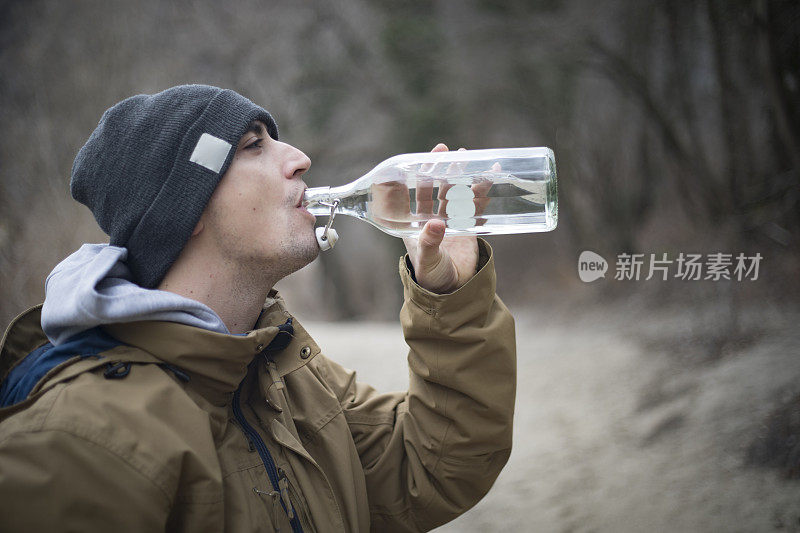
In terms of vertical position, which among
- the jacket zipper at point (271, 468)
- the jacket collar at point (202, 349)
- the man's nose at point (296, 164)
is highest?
the man's nose at point (296, 164)

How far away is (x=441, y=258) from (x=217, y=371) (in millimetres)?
553

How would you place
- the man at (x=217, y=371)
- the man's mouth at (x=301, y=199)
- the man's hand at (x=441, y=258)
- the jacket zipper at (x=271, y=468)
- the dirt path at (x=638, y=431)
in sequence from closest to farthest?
1. the man at (x=217, y=371)
2. the jacket zipper at (x=271, y=468)
3. the man's hand at (x=441, y=258)
4. the man's mouth at (x=301, y=199)
5. the dirt path at (x=638, y=431)

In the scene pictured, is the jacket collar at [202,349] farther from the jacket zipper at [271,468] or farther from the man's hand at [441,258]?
the man's hand at [441,258]

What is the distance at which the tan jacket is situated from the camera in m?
1.07

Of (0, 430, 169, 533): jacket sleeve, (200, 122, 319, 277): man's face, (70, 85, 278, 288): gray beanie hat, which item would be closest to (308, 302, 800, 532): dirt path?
(200, 122, 319, 277): man's face

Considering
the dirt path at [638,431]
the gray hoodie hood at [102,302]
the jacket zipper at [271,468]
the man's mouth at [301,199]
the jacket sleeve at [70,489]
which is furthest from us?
the dirt path at [638,431]

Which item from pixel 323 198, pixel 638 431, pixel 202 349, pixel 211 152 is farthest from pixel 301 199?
pixel 638 431

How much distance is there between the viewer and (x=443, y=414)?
166 centimetres

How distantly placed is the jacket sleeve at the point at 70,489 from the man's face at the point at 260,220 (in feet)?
1.88

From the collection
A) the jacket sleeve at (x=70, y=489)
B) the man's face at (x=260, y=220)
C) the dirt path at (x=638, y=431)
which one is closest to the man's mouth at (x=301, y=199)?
the man's face at (x=260, y=220)

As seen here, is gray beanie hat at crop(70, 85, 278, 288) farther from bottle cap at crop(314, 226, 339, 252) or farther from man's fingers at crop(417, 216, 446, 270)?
man's fingers at crop(417, 216, 446, 270)

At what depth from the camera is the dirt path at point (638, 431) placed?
3.40 meters

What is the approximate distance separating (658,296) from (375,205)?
3051 mm

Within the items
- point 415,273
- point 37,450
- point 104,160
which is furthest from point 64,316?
point 415,273
